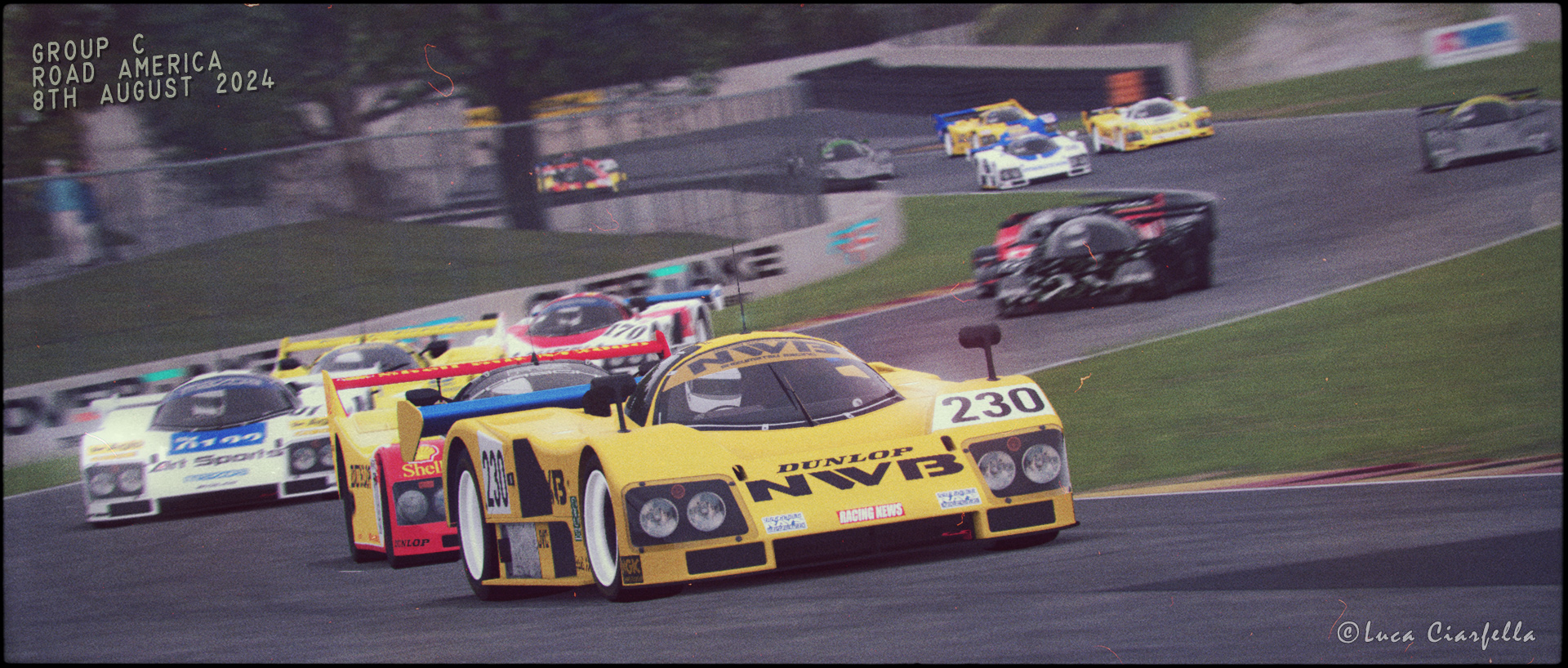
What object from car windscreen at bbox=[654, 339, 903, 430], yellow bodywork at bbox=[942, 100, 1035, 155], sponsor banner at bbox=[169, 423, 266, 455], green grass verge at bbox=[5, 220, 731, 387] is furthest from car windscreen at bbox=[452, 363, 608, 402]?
yellow bodywork at bbox=[942, 100, 1035, 155]

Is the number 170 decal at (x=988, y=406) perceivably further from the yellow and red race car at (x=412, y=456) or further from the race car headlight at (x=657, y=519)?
the yellow and red race car at (x=412, y=456)

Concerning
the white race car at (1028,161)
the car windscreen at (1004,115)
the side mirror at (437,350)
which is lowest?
the side mirror at (437,350)

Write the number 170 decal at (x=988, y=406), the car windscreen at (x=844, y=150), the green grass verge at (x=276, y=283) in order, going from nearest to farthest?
the number 170 decal at (x=988, y=406) < the green grass verge at (x=276, y=283) < the car windscreen at (x=844, y=150)

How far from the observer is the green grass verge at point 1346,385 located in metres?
8.76

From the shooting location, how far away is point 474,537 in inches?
252

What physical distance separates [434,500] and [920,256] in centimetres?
1523

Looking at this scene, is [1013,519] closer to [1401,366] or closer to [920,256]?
[1401,366]

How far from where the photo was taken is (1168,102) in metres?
28.3

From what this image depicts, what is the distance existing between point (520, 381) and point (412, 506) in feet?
4.72

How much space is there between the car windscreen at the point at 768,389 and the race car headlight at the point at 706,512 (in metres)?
0.74

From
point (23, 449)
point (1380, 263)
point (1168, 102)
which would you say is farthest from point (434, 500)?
point (1168, 102)

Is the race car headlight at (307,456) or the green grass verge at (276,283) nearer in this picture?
the race car headlight at (307,456)

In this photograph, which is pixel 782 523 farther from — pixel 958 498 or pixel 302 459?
pixel 302 459

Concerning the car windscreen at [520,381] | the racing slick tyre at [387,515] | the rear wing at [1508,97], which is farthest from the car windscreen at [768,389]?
the rear wing at [1508,97]
